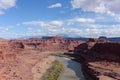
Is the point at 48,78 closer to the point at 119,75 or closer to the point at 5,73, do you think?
the point at 5,73

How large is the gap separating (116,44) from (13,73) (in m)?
31.1

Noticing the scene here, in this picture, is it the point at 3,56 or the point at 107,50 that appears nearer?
the point at 3,56

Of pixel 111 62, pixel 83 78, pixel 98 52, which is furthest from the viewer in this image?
pixel 98 52

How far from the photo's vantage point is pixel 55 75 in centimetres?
6462

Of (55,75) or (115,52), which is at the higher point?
(115,52)

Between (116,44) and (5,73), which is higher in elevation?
(116,44)

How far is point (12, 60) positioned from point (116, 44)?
94.6 feet

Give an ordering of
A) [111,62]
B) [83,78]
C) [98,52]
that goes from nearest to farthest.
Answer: [83,78] < [111,62] < [98,52]

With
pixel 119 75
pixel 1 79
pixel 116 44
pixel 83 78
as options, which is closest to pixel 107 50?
pixel 116 44

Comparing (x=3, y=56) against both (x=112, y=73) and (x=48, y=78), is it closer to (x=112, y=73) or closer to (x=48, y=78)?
(x=48, y=78)

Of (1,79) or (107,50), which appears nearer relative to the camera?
(1,79)

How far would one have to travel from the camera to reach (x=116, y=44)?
73562 millimetres

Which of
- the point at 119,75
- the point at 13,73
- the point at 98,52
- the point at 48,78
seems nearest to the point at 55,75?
the point at 48,78

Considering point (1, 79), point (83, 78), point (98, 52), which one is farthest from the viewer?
point (98, 52)
